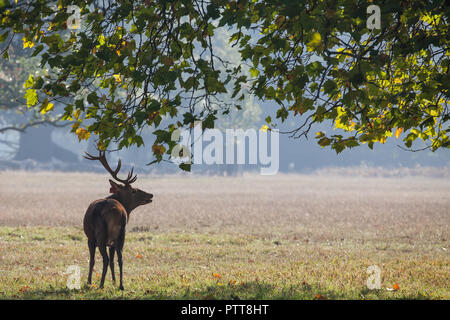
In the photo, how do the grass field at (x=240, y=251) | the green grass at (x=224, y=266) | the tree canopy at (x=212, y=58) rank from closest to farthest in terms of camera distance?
the tree canopy at (x=212, y=58)
the green grass at (x=224, y=266)
the grass field at (x=240, y=251)

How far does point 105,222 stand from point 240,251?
7.19 m

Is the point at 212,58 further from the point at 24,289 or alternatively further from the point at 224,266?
the point at 224,266

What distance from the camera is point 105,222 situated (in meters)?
10.0

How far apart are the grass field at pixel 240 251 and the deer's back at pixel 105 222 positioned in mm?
921

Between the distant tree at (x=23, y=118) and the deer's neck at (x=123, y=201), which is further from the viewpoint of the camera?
the distant tree at (x=23, y=118)

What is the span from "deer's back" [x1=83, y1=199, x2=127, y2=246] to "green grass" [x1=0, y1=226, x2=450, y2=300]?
921mm

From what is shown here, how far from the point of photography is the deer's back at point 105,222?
1000 centimetres

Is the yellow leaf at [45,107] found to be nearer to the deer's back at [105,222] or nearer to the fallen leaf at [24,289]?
the deer's back at [105,222]

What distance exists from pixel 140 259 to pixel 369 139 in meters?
7.56

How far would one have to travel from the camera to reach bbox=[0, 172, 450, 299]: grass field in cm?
1045

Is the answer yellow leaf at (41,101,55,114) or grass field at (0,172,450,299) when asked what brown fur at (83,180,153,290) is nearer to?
grass field at (0,172,450,299)

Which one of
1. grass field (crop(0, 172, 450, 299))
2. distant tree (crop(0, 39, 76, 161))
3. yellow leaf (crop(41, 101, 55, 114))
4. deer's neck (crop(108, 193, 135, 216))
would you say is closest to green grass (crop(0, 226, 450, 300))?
grass field (crop(0, 172, 450, 299))

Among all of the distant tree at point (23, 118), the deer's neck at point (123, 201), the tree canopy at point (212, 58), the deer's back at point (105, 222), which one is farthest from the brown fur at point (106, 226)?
the distant tree at point (23, 118)
